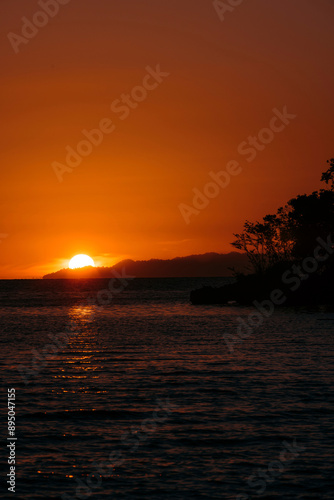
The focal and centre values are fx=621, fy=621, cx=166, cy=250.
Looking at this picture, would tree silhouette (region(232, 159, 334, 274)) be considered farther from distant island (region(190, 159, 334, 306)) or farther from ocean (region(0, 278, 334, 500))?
ocean (region(0, 278, 334, 500))

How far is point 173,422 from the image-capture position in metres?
20.5

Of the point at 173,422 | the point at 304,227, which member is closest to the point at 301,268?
the point at 304,227

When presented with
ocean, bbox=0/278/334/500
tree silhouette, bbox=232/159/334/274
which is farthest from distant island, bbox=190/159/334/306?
ocean, bbox=0/278/334/500

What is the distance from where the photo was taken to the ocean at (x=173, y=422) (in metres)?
14.7

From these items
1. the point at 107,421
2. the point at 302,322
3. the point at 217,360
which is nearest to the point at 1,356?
the point at 217,360

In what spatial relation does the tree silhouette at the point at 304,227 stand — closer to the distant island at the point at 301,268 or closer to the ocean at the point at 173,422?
the distant island at the point at 301,268

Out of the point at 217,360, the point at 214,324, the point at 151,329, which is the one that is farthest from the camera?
the point at 214,324

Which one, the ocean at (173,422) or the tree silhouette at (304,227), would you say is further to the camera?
the tree silhouette at (304,227)

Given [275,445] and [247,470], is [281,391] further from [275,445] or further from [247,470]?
[247,470]

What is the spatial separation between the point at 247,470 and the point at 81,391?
1240 cm

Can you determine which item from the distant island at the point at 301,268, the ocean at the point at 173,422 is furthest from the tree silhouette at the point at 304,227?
the ocean at the point at 173,422

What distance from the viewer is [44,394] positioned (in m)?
25.8

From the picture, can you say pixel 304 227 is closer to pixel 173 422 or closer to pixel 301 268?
pixel 301 268

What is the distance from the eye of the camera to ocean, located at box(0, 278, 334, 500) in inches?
578
